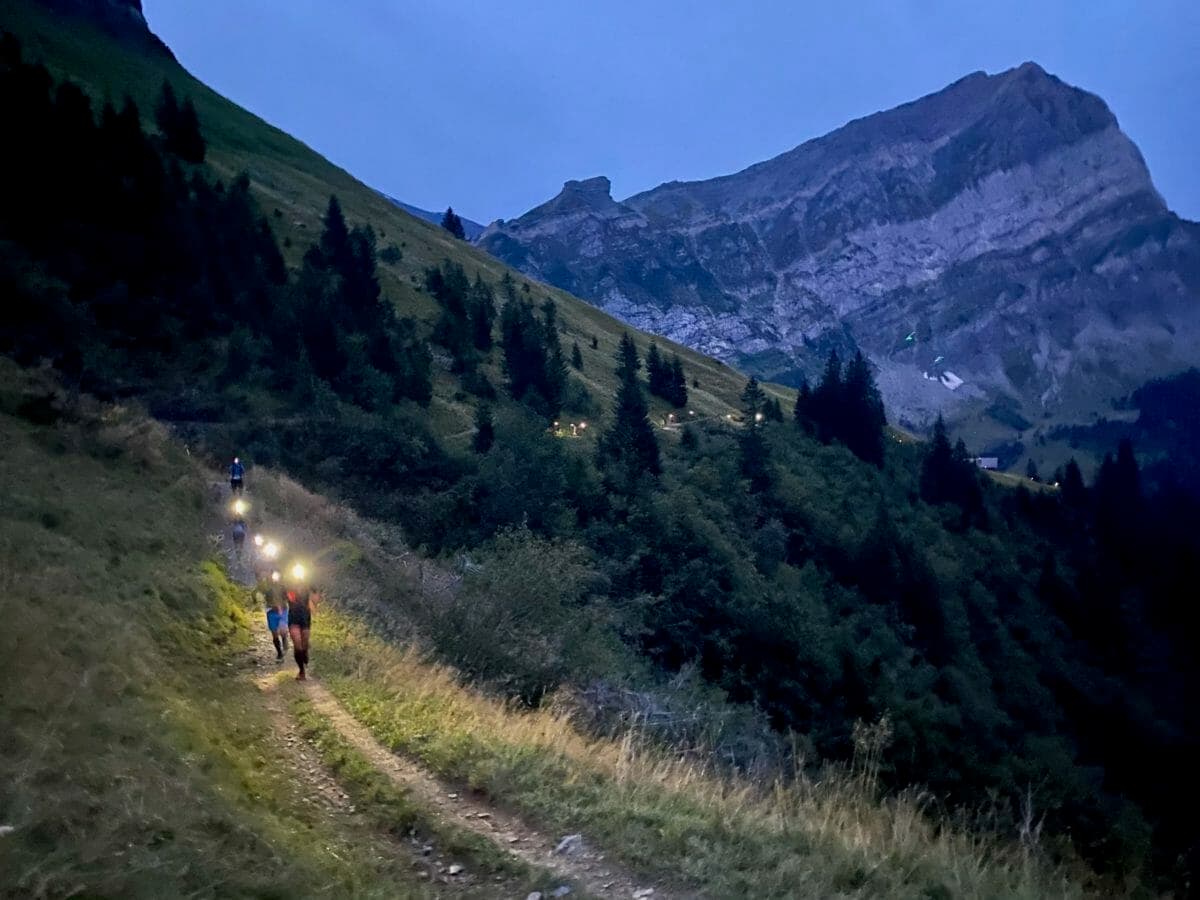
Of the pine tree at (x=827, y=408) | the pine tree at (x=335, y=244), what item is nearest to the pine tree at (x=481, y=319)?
the pine tree at (x=335, y=244)

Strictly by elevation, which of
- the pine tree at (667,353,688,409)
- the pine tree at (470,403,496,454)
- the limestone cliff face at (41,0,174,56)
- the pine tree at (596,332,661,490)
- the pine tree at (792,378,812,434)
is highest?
the limestone cliff face at (41,0,174,56)

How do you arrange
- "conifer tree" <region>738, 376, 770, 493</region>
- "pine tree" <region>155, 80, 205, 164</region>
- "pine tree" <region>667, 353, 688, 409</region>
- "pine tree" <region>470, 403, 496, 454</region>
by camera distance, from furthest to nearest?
1. "pine tree" <region>667, 353, 688, 409</region>
2. "pine tree" <region>155, 80, 205, 164</region>
3. "conifer tree" <region>738, 376, 770, 493</region>
4. "pine tree" <region>470, 403, 496, 454</region>

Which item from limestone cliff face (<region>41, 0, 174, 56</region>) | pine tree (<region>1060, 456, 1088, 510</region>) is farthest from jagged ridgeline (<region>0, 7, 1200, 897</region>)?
limestone cliff face (<region>41, 0, 174, 56</region>)

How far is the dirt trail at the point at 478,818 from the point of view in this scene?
5617 millimetres

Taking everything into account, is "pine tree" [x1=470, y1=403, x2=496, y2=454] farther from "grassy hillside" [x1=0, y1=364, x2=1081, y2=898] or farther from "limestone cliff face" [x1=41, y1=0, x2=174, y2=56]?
"limestone cliff face" [x1=41, y1=0, x2=174, y2=56]

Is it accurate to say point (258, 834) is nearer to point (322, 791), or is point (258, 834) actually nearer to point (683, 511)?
point (322, 791)

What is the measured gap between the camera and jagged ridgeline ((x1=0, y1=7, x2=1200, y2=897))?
21.1 metres

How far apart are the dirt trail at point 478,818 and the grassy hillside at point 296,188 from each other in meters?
46.5

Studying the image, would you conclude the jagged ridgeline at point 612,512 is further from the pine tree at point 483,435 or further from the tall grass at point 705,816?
the tall grass at point 705,816

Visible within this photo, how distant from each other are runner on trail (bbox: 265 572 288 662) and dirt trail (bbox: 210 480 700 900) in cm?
185

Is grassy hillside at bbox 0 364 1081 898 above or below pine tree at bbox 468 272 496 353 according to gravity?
below

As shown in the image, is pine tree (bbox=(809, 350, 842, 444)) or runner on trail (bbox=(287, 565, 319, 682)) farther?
pine tree (bbox=(809, 350, 842, 444))

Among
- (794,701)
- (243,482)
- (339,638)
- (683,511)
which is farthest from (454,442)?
(339,638)

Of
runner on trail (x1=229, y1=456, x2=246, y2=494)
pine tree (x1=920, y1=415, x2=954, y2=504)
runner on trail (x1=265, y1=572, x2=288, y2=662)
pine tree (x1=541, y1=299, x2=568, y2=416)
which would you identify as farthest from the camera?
pine tree (x1=920, y1=415, x2=954, y2=504)
